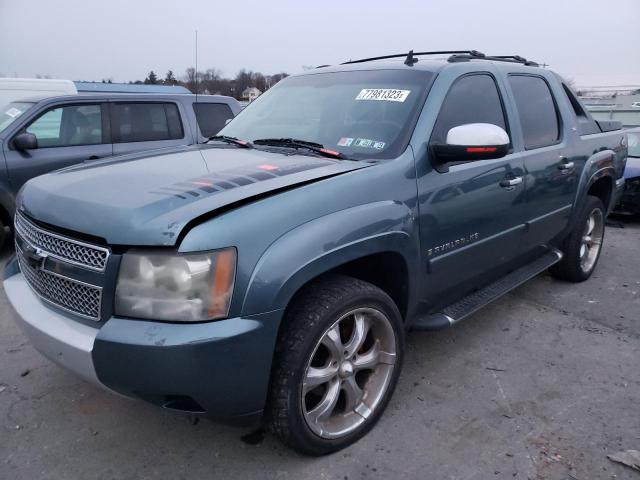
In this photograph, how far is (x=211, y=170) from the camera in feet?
7.78

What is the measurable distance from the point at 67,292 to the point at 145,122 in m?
4.69

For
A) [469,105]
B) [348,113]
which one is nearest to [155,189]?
[348,113]

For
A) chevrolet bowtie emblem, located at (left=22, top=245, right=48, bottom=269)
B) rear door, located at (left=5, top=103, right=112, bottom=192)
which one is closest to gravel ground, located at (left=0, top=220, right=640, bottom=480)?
chevrolet bowtie emblem, located at (left=22, top=245, right=48, bottom=269)

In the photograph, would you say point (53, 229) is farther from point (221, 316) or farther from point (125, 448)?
point (125, 448)

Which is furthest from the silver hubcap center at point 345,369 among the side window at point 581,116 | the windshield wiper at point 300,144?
the side window at point 581,116

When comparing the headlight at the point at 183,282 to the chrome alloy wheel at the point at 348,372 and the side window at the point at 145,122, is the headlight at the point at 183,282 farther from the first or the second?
the side window at the point at 145,122

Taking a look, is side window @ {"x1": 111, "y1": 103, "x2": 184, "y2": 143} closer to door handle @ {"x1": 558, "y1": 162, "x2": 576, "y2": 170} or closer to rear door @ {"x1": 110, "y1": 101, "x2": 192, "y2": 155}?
rear door @ {"x1": 110, "y1": 101, "x2": 192, "y2": 155}

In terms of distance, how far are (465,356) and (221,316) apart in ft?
6.65

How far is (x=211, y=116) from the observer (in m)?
6.86

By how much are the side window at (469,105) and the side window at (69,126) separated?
4.54m

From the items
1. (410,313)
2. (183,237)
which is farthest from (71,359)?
(410,313)

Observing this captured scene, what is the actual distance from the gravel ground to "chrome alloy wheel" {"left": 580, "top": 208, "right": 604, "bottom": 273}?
4.10 feet

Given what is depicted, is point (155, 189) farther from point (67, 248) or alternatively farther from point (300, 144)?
point (300, 144)

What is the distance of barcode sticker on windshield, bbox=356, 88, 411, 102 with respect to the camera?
2818 millimetres
